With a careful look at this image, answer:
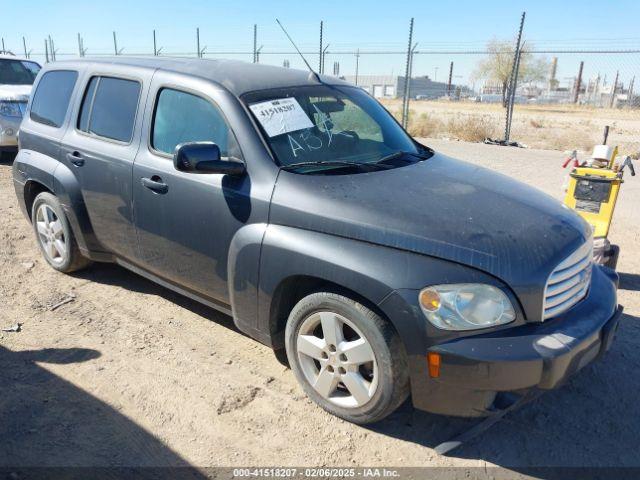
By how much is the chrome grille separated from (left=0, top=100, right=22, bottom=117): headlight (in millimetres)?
10164

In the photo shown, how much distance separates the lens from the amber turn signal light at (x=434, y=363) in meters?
2.50

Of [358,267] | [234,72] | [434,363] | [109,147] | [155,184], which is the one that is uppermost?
[234,72]

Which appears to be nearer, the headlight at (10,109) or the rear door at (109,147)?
the rear door at (109,147)

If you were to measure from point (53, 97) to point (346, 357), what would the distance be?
357 centimetres

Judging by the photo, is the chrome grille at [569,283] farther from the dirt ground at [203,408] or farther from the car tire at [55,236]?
the car tire at [55,236]

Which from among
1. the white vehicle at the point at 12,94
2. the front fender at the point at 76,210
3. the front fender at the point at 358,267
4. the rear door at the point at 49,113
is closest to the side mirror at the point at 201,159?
the front fender at the point at 358,267

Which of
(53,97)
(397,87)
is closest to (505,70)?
(397,87)

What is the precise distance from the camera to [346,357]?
2.87 meters

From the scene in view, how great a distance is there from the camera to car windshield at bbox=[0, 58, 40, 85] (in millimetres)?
10884

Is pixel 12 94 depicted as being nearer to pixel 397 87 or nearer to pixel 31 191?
pixel 31 191

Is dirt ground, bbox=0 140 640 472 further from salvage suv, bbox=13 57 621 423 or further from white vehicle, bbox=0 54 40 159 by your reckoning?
white vehicle, bbox=0 54 40 159

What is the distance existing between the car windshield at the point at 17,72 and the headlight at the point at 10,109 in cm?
110

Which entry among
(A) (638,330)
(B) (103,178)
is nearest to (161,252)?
(B) (103,178)

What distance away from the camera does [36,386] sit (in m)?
3.27
